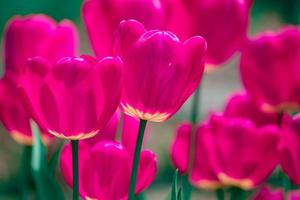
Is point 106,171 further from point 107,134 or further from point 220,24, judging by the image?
point 220,24

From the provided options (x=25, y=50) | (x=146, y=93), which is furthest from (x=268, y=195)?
(x=25, y=50)

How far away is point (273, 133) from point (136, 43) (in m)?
0.17

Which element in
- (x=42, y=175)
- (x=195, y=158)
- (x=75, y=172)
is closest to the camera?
(x=75, y=172)

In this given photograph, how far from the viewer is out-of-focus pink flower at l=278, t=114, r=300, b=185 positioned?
74cm

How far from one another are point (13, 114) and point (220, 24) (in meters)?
0.20

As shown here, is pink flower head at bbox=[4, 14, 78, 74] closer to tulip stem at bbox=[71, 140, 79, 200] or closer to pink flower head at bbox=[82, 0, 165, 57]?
pink flower head at bbox=[82, 0, 165, 57]

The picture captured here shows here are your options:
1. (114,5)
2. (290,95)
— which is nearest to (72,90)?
(114,5)

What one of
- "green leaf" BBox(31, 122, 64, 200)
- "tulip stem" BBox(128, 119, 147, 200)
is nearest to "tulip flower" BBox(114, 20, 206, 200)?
"tulip stem" BBox(128, 119, 147, 200)

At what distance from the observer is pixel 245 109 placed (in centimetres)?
89

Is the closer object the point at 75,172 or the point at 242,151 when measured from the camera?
the point at 75,172

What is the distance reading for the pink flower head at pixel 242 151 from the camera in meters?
0.80

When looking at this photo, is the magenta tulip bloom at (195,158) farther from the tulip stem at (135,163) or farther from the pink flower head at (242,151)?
the tulip stem at (135,163)

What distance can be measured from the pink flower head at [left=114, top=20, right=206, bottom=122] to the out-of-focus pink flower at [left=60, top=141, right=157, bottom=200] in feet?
0.12

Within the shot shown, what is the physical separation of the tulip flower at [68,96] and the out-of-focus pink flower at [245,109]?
9.0 inches
